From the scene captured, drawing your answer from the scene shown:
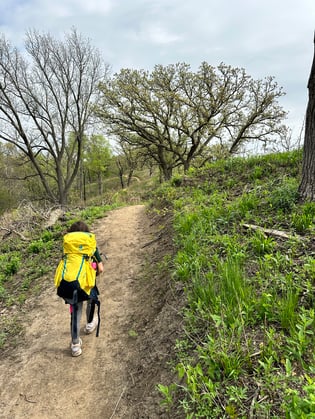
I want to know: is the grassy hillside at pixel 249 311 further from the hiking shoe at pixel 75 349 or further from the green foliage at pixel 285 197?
the hiking shoe at pixel 75 349

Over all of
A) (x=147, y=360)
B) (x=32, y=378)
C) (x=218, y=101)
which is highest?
(x=218, y=101)

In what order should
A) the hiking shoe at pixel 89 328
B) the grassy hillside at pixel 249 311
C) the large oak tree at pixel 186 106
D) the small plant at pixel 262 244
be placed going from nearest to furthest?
the grassy hillside at pixel 249 311 → the small plant at pixel 262 244 → the hiking shoe at pixel 89 328 → the large oak tree at pixel 186 106

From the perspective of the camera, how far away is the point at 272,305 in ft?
7.76

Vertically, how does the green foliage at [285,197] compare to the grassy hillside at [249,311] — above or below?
above

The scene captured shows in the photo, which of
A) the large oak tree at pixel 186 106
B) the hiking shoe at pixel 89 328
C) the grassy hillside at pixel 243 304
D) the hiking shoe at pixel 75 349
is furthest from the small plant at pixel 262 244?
the large oak tree at pixel 186 106

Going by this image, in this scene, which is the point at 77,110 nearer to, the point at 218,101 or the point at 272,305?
the point at 218,101

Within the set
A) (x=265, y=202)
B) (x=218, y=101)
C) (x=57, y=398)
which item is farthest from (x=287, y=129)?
(x=57, y=398)

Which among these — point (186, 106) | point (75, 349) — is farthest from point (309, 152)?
point (186, 106)

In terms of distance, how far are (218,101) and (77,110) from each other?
436 inches

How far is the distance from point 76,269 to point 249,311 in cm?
207

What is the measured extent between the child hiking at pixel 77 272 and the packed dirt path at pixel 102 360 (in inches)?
14.3

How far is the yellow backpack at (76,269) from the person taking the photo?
306 centimetres

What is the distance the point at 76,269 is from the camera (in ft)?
10.1

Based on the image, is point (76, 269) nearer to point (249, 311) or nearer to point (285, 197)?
point (249, 311)
